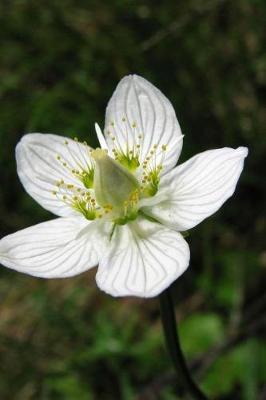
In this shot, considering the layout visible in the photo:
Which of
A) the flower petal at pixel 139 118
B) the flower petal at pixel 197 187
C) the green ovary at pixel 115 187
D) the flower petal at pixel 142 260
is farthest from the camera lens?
the flower petal at pixel 139 118

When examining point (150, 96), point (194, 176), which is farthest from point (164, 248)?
point (150, 96)

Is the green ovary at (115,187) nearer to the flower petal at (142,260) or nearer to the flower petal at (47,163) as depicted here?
the flower petal at (142,260)

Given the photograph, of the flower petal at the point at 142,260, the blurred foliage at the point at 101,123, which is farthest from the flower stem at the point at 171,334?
the blurred foliage at the point at 101,123

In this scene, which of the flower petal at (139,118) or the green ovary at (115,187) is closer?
the green ovary at (115,187)

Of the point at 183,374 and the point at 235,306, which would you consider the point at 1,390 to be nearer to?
the point at 235,306

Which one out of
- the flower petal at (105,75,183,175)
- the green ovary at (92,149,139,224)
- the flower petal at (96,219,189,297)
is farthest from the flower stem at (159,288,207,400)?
the flower petal at (105,75,183,175)

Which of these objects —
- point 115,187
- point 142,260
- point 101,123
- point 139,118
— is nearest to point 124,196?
point 115,187

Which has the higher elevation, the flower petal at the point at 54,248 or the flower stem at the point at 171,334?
the flower petal at the point at 54,248
